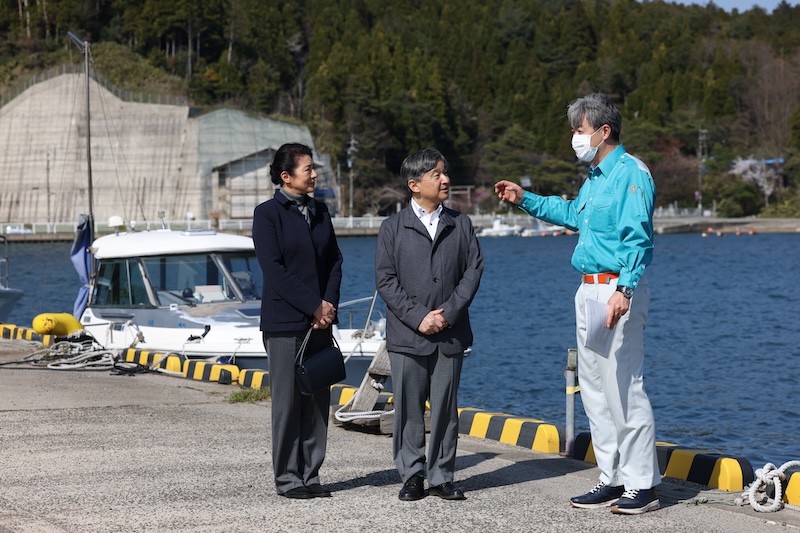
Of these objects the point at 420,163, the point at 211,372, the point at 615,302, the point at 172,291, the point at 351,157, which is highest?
the point at 351,157

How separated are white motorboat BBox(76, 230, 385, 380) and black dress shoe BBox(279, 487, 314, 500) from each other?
894 centimetres

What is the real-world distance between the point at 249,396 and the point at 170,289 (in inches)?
222

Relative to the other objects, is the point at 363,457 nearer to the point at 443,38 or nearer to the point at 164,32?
the point at 164,32

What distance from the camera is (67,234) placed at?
100 m

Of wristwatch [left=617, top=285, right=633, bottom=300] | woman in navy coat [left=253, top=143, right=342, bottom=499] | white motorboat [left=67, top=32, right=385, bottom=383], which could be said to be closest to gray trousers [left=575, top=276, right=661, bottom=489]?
wristwatch [left=617, top=285, right=633, bottom=300]

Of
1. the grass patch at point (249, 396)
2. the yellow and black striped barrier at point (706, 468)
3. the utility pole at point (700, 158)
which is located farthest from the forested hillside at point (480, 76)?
the yellow and black striped barrier at point (706, 468)

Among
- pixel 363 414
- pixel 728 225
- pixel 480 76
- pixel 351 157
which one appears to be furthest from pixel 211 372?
pixel 480 76

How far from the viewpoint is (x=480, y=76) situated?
164750 mm

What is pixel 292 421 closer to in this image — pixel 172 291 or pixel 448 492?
pixel 448 492

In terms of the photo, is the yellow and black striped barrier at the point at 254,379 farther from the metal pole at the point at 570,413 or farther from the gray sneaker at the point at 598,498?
the gray sneaker at the point at 598,498

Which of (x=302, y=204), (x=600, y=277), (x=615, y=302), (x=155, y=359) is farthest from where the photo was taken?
(x=155, y=359)

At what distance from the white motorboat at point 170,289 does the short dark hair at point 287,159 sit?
8.82m

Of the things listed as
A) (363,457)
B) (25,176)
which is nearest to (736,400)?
(363,457)

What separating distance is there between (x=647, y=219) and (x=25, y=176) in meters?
109
